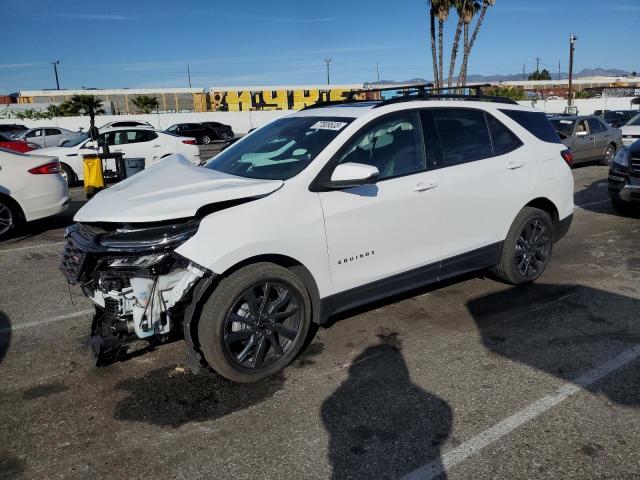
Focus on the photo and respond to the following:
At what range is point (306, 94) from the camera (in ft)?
201

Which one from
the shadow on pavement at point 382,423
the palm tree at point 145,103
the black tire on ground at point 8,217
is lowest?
the shadow on pavement at point 382,423

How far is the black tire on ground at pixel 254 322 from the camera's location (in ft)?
10.7

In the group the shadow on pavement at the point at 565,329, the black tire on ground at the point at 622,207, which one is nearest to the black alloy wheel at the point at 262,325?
the shadow on pavement at the point at 565,329

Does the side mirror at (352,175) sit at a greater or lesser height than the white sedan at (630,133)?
greater

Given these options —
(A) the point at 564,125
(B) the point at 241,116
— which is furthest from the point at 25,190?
(B) the point at 241,116

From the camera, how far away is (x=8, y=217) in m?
7.86

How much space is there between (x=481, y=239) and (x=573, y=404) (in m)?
1.77

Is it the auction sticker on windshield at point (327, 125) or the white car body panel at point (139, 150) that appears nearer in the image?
the auction sticker on windshield at point (327, 125)

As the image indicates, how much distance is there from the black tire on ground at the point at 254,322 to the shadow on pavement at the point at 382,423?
1.63ft

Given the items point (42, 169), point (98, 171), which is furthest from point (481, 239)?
point (98, 171)

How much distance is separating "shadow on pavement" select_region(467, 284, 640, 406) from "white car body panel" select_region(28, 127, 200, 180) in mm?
10105

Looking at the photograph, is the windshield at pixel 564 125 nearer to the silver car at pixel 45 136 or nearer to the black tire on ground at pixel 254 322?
the black tire on ground at pixel 254 322

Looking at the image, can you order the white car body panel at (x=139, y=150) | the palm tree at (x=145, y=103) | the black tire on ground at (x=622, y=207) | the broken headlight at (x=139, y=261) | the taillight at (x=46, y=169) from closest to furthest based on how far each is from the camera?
the broken headlight at (x=139, y=261) < the taillight at (x=46, y=169) < the black tire on ground at (x=622, y=207) < the white car body panel at (x=139, y=150) < the palm tree at (x=145, y=103)

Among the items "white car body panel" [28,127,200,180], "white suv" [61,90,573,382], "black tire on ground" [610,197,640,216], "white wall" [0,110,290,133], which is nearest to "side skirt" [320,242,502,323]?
"white suv" [61,90,573,382]
